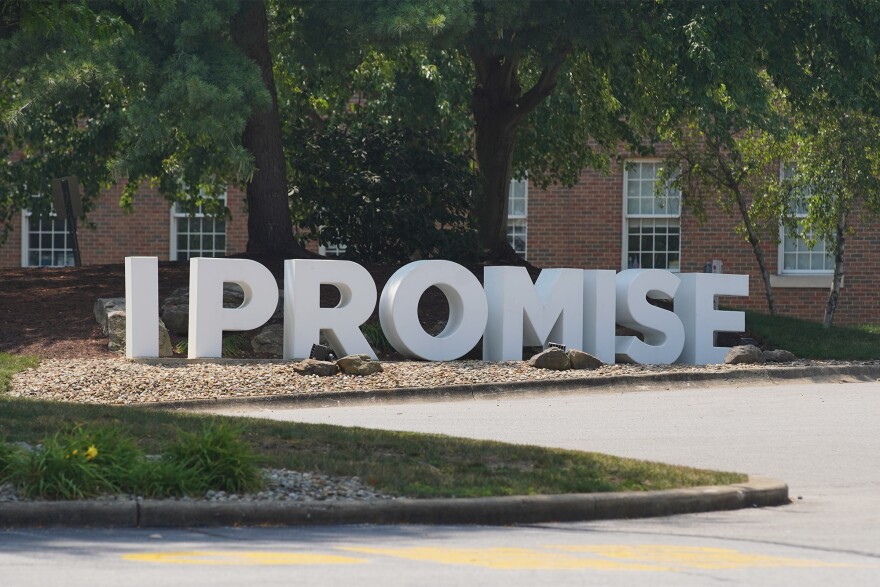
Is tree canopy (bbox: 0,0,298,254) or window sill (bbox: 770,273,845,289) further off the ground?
tree canopy (bbox: 0,0,298,254)

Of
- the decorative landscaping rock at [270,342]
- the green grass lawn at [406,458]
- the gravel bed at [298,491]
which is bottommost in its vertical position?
the gravel bed at [298,491]

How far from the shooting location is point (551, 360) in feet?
57.5

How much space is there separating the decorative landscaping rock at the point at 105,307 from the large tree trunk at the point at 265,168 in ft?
10.3

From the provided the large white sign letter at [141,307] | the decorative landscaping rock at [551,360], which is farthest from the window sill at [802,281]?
the large white sign letter at [141,307]

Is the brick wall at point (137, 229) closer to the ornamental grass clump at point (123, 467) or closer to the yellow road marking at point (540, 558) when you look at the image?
the ornamental grass clump at point (123, 467)

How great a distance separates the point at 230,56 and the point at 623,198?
15138mm

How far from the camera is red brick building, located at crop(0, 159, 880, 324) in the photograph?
102 ft

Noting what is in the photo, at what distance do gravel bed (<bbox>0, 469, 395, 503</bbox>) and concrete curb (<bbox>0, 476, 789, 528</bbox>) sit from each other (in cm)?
16

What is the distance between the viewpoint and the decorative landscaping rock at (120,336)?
58.3 feet

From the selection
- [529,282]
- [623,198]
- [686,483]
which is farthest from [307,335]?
[623,198]

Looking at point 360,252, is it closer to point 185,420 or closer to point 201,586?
point 185,420

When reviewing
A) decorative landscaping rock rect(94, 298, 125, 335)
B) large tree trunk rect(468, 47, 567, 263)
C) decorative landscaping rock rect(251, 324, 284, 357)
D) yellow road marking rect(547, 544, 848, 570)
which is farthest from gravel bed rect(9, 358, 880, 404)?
yellow road marking rect(547, 544, 848, 570)

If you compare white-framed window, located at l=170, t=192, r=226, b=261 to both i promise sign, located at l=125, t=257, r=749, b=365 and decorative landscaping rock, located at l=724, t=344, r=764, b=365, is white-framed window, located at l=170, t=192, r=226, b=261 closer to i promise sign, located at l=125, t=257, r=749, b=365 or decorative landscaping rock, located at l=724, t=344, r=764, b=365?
i promise sign, located at l=125, t=257, r=749, b=365

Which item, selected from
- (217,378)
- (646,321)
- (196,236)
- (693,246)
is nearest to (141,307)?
(217,378)
